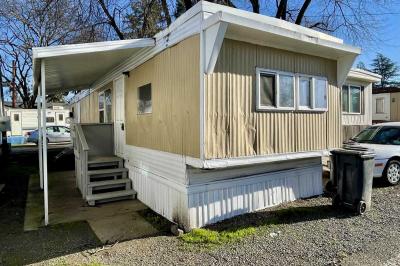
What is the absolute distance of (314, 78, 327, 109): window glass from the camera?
6512 millimetres

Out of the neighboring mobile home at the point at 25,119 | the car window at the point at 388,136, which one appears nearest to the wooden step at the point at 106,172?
the car window at the point at 388,136

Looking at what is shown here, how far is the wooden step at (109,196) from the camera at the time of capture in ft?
22.0

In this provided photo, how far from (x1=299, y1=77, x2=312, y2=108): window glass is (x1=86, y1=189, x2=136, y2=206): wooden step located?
4049 millimetres

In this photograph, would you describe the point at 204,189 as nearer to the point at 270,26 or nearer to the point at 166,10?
the point at 270,26

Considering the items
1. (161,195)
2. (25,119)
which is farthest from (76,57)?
(25,119)

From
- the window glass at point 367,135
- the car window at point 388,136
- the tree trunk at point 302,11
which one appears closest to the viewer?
the car window at point 388,136

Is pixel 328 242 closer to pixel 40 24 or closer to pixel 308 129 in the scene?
pixel 308 129

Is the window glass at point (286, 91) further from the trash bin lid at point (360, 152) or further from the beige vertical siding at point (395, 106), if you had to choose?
the beige vertical siding at point (395, 106)

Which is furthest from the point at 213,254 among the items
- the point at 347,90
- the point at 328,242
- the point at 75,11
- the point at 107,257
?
the point at 75,11

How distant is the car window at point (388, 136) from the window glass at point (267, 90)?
4644 mm

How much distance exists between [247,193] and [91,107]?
8.46m

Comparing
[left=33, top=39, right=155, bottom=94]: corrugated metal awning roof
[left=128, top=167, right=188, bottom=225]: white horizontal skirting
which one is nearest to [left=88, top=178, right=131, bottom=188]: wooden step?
[left=128, top=167, right=188, bottom=225]: white horizontal skirting

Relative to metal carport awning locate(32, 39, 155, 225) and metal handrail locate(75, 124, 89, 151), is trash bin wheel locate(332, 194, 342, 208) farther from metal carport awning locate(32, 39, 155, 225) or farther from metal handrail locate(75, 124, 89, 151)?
metal handrail locate(75, 124, 89, 151)

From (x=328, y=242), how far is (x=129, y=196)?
Answer: 4252mm
